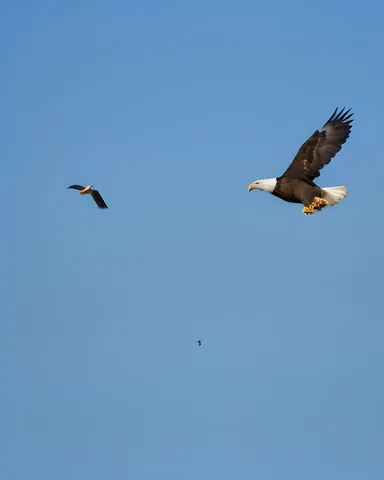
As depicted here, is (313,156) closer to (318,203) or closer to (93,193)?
(318,203)

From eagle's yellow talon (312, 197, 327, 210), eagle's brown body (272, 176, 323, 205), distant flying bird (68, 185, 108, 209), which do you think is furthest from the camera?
distant flying bird (68, 185, 108, 209)

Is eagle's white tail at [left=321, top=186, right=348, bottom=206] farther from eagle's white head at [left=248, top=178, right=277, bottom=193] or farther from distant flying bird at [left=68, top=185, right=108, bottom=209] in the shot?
distant flying bird at [left=68, top=185, right=108, bottom=209]

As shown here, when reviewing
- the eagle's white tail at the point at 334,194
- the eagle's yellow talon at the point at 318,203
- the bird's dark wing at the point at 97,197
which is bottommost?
the eagle's yellow talon at the point at 318,203

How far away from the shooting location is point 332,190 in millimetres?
25422

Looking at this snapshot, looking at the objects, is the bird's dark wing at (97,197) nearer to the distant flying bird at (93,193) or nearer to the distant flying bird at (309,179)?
the distant flying bird at (93,193)

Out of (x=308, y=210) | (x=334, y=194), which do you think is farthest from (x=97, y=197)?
(x=334, y=194)

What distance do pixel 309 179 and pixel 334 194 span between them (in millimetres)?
722

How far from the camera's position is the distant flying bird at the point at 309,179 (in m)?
25.4

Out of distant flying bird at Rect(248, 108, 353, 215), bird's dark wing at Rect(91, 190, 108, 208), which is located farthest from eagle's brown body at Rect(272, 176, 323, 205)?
bird's dark wing at Rect(91, 190, 108, 208)

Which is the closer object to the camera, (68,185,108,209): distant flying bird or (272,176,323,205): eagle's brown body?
(272,176,323,205): eagle's brown body

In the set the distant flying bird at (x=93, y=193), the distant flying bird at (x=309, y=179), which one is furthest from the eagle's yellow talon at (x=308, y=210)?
the distant flying bird at (x=93, y=193)

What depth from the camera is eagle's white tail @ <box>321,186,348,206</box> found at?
25306mm

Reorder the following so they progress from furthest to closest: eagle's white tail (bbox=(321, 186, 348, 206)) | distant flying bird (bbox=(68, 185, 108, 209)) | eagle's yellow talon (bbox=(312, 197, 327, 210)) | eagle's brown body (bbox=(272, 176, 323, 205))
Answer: distant flying bird (bbox=(68, 185, 108, 209)) → eagle's brown body (bbox=(272, 176, 323, 205)) → eagle's white tail (bbox=(321, 186, 348, 206)) → eagle's yellow talon (bbox=(312, 197, 327, 210))

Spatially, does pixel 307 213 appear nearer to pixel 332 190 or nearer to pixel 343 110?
pixel 332 190
